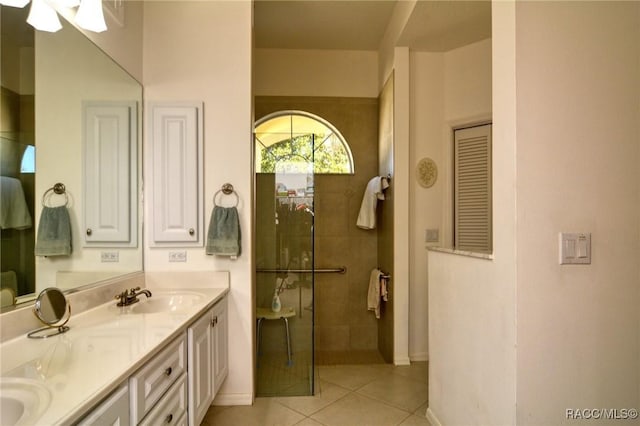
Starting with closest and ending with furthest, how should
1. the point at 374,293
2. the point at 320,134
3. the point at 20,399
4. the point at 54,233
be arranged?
the point at 20,399 → the point at 54,233 → the point at 374,293 → the point at 320,134

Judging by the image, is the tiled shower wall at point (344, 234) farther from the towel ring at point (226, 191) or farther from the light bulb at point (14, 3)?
the light bulb at point (14, 3)

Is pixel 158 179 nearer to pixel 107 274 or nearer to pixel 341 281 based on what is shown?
pixel 107 274

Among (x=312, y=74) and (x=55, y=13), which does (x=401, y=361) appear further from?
(x=55, y=13)

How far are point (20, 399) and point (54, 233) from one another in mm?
896

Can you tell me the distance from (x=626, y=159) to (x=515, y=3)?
0.75 m

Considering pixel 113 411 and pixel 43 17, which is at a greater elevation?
pixel 43 17

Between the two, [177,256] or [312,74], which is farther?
[312,74]

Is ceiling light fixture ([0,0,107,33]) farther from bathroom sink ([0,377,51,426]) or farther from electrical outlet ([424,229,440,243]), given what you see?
electrical outlet ([424,229,440,243])

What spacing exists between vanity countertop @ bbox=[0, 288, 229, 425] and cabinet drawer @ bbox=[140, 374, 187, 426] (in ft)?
0.76

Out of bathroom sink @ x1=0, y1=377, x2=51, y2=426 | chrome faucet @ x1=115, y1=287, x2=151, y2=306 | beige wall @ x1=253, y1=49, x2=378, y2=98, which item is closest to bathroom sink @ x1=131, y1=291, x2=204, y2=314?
chrome faucet @ x1=115, y1=287, x2=151, y2=306

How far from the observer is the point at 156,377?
3.98ft

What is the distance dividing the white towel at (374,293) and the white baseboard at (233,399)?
152cm

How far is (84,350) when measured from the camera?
1111 mm

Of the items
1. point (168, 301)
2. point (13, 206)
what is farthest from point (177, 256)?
point (13, 206)
